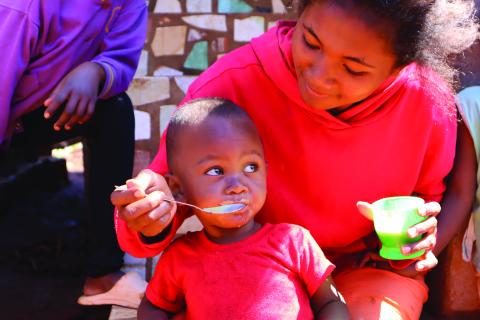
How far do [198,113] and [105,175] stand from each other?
803 mm

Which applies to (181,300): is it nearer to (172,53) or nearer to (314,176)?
(314,176)

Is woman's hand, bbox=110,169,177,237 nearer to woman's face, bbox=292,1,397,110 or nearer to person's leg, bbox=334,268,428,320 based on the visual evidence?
woman's face, bbox=292,1,397,110

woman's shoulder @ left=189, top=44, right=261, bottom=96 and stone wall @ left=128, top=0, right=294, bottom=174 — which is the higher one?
woman's shoulder @ left=189, top=44, right=261, bottom=96

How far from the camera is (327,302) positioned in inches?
63.6

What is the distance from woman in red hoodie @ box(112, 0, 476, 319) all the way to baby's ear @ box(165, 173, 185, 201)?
4 cm

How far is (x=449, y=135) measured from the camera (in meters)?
1.86

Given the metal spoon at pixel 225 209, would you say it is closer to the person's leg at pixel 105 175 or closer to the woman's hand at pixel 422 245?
the woman's hand at pixel 422 245

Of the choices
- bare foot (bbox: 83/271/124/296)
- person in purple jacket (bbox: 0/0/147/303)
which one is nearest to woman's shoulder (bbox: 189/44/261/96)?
person in purple jacket (bbox: 0/0/147/303)

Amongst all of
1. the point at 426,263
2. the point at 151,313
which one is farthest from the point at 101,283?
the point at 426,263

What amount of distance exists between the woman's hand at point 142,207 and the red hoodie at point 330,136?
0.84ft

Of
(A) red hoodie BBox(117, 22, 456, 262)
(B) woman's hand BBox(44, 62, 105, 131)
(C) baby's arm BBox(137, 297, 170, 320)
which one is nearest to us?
(C) baby's arm BBox(137, 297, 170, 320)

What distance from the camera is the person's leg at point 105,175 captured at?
2.31 metres

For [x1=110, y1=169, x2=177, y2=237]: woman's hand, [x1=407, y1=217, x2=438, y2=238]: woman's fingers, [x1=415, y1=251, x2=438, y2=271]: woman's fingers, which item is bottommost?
[x1=415, y1=251, x2=438, y2=271]: woman's fingers

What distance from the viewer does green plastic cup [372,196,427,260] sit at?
157 cm
